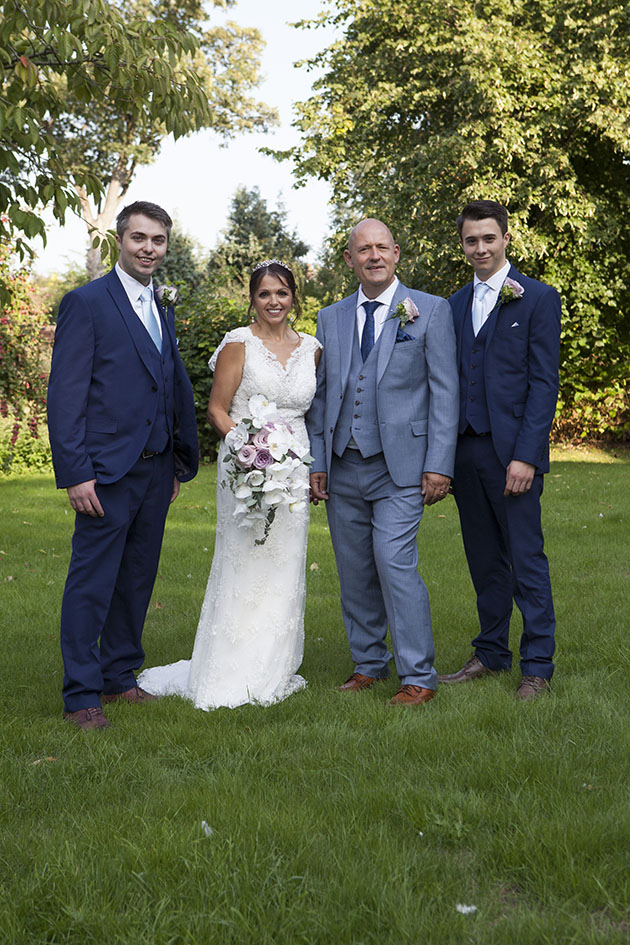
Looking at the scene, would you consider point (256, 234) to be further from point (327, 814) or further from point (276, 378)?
point (327, 814)

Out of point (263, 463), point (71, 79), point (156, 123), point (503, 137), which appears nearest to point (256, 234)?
point (156, 123)

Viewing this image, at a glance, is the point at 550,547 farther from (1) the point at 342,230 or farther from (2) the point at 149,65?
(1) the point at 342,230

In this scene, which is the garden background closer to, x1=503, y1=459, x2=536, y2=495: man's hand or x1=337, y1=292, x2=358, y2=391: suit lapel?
x1=503, y1=459, x2=536, y2=495: man's hand

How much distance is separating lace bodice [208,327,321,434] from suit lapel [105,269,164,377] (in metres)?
0.44

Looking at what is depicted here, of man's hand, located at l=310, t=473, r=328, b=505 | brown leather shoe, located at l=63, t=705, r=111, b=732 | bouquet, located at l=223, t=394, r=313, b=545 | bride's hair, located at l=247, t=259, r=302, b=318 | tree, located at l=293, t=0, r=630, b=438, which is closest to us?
brown leather shoe, located at l=63, t=705, r=111, b=732

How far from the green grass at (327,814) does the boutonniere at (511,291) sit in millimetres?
2023

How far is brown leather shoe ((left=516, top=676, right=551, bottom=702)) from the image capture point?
4637 mm

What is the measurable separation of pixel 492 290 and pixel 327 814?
2920mm

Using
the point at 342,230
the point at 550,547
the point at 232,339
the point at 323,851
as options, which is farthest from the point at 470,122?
the point at 323,851

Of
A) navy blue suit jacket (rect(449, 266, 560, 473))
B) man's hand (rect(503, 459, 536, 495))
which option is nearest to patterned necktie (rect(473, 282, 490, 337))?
navy blue suit jacket (rect(449, 266, 560, 473))

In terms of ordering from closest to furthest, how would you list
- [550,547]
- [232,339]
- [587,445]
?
[232,339], [550,547], [587,445]

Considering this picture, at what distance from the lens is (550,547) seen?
8953mm

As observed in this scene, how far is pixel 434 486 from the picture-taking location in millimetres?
4879

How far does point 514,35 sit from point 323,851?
683 inches
